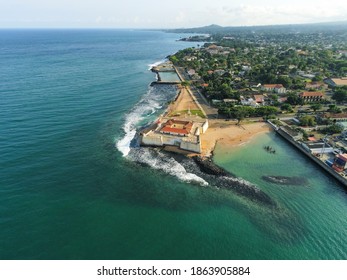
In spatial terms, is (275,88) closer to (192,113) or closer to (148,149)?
(192,113)

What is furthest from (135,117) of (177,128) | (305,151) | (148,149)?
(305,151)


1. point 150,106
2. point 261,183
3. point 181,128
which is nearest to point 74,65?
point 150,106

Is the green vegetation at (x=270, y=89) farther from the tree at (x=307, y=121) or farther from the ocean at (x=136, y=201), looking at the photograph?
the ocean at (x=136, y=201)

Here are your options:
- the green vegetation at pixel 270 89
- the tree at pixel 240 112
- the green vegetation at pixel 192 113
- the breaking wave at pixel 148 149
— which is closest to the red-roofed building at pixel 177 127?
the breaking wave at pixel 148 149

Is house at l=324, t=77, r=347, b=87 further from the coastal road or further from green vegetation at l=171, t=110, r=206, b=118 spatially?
green vegetation at l=171, t=110, r=206, b=118

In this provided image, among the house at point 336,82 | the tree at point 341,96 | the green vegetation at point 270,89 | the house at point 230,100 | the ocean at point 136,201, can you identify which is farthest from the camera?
the house at point 336,82

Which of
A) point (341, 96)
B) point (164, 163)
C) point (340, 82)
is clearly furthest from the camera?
point (340, 82)
